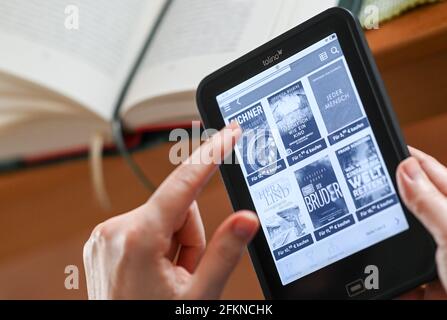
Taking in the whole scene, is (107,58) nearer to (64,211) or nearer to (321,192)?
(64,211)

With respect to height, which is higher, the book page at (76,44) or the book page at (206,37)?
the book page at (76,44)

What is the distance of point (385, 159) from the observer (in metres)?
0.55

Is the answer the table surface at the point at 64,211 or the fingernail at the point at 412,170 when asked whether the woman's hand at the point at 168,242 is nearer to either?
the fingernail at the point at 412,170

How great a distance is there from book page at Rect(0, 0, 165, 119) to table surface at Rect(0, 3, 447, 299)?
76 mm

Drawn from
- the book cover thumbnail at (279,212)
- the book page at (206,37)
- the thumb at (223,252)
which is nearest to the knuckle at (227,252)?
the thumb at (223,252)

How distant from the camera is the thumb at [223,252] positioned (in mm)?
465

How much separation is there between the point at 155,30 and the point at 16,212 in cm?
24

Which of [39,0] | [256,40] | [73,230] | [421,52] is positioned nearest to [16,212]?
[73,230]

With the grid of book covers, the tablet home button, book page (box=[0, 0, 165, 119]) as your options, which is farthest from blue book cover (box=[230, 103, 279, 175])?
book page (box=[0, 0, 165, 119])

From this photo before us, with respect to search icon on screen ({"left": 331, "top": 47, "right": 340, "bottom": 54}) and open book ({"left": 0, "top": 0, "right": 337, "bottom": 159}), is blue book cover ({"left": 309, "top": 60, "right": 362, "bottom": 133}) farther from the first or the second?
open book ({"left": 0, "top": 0, "right": 337, "bottom": 159})

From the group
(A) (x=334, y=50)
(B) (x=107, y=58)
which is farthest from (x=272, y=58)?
(B) (x=107, y=58)

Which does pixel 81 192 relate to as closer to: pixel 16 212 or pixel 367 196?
pixel 16 212

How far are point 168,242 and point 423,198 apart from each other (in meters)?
0.16

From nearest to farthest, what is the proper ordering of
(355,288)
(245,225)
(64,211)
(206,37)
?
1. (245,225)
2. (355,288)
3. (206,37)
4. (64,211)
